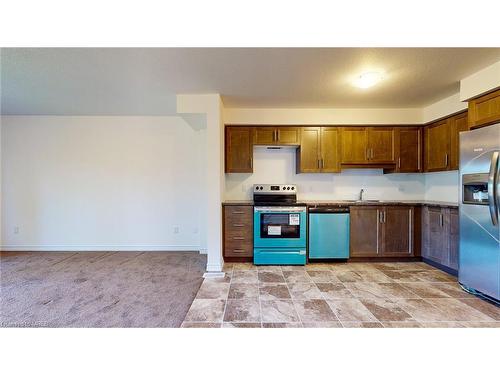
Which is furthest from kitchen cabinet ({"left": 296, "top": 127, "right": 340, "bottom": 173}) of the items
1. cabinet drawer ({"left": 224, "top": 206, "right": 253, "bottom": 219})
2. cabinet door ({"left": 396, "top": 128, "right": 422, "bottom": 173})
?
cabinet drawer ({"left": 224, "top": 206, "right": 253, "bottom": 219})

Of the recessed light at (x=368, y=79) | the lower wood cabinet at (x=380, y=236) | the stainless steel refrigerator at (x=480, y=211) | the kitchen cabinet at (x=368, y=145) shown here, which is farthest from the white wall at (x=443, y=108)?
the lower wood cabinet at (x=380, y=236)

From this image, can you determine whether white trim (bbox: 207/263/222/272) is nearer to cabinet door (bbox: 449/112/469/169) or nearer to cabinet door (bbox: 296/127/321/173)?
cabinet door (bbox: 296/127/321/173)

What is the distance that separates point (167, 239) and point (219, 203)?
1.76 metres

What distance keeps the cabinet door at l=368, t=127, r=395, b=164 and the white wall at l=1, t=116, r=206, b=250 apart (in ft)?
10.1

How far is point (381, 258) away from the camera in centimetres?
348

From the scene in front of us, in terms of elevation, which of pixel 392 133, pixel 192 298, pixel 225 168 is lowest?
pixel 192 298

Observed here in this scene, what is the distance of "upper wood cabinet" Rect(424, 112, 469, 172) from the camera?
3.00 m

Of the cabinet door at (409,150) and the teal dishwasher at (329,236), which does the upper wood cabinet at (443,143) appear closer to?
the cabinet door at (409,150)

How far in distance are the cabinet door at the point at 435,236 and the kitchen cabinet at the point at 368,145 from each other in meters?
0.98

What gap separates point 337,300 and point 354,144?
2.48 m

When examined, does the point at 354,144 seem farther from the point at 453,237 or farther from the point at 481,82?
the point at 453,237

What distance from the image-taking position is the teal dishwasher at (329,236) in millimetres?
3398

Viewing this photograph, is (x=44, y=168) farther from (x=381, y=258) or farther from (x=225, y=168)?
(x=381, y=258)
